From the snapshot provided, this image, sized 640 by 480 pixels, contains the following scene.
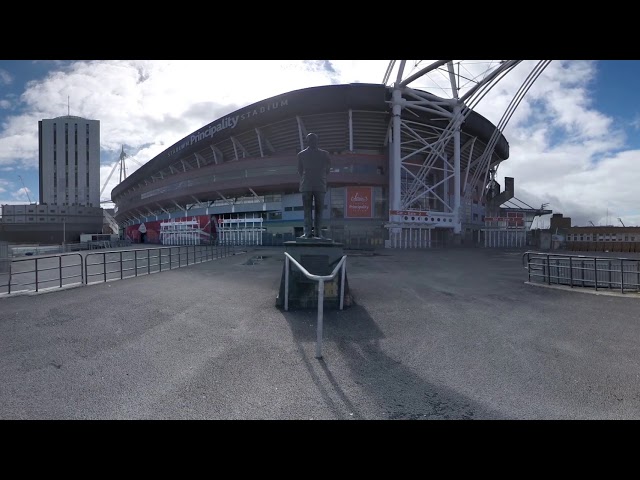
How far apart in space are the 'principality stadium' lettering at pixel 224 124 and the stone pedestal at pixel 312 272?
27224 mm

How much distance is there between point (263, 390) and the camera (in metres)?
2.85

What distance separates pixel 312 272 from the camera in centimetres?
583

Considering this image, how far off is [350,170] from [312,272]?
25.9 metres

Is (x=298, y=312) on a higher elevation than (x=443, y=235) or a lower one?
lower

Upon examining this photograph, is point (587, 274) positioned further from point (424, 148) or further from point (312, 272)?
point (424, 148)

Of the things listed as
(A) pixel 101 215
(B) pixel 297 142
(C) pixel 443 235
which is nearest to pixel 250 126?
(B) pixel 297 142

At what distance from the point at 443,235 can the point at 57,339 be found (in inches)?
1275

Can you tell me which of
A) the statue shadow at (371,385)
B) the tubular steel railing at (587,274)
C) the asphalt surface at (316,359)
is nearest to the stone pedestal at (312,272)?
the asphalt surface at (316,359)

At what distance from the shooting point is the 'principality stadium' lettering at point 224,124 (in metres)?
29.8

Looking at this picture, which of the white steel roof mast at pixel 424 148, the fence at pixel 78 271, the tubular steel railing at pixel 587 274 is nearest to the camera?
the fence at pixel 78 271

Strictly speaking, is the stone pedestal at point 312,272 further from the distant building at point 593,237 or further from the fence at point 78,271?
the distant building at point 593,237

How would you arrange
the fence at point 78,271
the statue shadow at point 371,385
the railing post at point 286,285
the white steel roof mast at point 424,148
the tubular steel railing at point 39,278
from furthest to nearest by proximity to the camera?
1. the white steel roof mast at point 424,148
2. the fence at point 78,271
3. the tubular steel railing at point 39,278
4. the railing post at point 286,285
5. the statue shadow at point 371,385

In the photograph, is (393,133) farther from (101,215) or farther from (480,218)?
(101,215)

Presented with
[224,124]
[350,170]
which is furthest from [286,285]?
[224,124]
